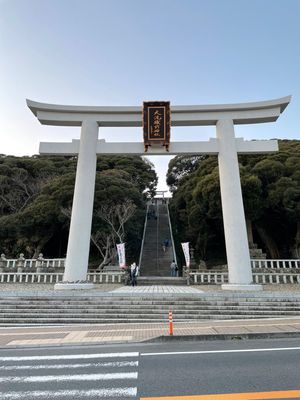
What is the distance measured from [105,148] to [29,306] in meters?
8.08

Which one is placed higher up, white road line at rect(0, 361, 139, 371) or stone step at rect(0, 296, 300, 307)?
stone step at rect(0, 296, 300, 307)

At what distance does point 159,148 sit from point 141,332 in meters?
9.14

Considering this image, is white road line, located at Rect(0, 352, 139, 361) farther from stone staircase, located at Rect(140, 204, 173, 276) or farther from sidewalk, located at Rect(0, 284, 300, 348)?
stone staircase, located at Rect(140, 204, 173, 276)

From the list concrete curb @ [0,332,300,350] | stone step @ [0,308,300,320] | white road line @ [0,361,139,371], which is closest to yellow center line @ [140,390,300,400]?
white road line @ [0,361,139,371]

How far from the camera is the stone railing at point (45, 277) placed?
57.7 ft

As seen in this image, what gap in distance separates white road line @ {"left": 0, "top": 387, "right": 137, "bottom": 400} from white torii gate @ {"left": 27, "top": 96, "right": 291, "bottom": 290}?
31.8ft

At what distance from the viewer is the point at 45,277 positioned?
695 inches

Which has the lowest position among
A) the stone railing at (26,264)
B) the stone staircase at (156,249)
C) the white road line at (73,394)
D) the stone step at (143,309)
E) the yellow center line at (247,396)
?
the white road line at (73,394)

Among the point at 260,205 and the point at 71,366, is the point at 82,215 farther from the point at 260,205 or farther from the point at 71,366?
the point at 260,205

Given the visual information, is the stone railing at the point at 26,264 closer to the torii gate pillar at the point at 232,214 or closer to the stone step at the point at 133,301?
the stone step at the point at 133,301


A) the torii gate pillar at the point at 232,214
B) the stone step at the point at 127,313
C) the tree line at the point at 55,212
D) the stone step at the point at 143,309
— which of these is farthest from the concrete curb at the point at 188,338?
the tree line at the point at 55,212

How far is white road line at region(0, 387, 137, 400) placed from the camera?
13.3 ft

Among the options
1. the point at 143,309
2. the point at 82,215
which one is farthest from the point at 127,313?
the point at 82,215

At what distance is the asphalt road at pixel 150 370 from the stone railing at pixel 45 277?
437 inches
